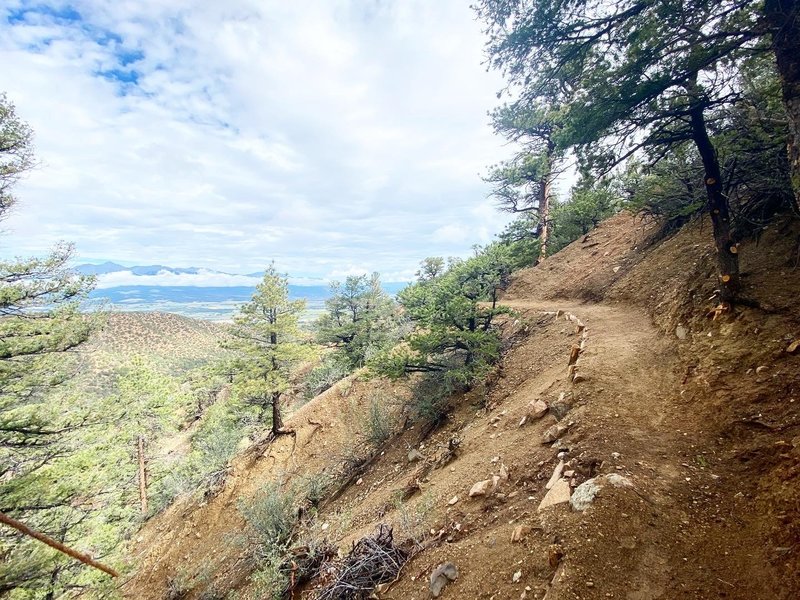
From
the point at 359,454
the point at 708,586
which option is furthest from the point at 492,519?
the point at 359,454

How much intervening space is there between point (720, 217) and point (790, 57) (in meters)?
2.24

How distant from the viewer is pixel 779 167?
643cm

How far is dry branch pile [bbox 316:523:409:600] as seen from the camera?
194 inches

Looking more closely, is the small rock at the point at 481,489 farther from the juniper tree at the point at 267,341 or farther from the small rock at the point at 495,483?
the juniper tree at the point at 267,341

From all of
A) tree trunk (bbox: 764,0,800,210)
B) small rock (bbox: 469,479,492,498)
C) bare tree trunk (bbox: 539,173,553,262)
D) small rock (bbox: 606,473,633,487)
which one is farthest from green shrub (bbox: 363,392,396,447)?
bare tree trunk (bbox: 539,173,553,262)

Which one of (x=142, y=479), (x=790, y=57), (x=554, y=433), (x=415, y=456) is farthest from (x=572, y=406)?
(x=142, y=479)

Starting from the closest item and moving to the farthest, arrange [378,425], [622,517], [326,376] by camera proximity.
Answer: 1. [622,517]
2. [378,425]
3. [326,376]

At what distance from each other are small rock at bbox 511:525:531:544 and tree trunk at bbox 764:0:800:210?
5.63 m

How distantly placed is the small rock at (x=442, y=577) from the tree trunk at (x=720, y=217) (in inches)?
236

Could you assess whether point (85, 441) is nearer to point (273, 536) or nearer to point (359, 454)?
point (273, 536)

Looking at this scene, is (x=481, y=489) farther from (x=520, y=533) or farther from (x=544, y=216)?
(x=544, y=216)

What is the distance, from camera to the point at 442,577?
426 cm

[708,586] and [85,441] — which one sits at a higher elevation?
[708,586]

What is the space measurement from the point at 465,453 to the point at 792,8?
8368mm
